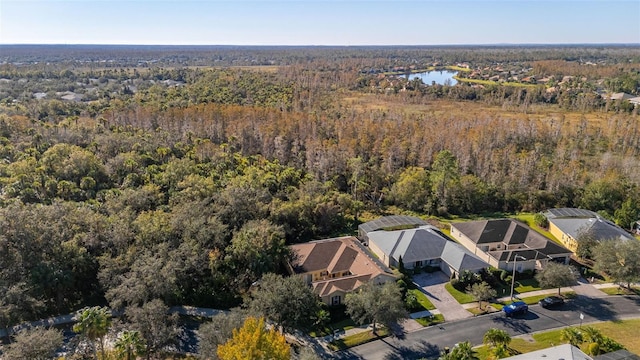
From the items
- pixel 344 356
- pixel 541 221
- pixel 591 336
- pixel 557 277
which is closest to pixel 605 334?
pixel 591 336

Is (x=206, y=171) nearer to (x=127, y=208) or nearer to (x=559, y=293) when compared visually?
(x=127, y=208)

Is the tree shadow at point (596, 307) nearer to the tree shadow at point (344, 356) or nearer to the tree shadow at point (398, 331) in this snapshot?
the tree shadow at point (398, 331)

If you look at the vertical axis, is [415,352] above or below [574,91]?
below

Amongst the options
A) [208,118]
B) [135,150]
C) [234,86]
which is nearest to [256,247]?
[135,150]

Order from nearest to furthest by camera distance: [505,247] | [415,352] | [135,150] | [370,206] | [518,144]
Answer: [415,352], [505,247], [370,206], [135,150], [518,144]

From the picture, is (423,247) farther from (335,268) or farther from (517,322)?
(517,322)

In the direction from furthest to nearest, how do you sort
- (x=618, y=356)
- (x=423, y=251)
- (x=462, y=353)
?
(x=423, y=251)
(x=462, y=353)
(x=618, y=356)
